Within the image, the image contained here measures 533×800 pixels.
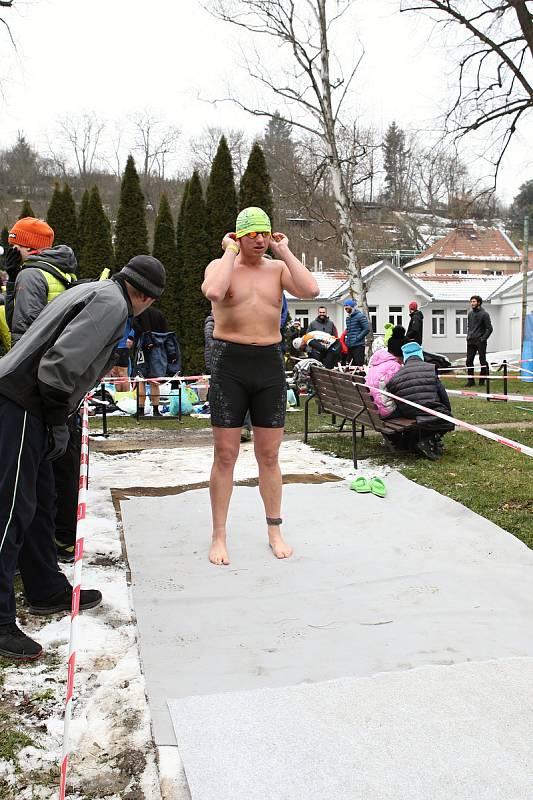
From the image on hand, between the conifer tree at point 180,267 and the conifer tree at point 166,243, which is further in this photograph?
the conifer tree at point 166,243

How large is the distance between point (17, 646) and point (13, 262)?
2.39 m

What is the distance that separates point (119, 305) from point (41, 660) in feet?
4.75

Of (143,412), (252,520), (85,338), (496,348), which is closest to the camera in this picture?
(85,338)

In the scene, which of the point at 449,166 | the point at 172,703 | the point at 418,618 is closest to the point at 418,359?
the point at 418,618

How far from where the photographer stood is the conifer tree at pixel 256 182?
19.4m

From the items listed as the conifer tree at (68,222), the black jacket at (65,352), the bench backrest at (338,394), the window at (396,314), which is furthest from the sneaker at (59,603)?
the window at (396,314)

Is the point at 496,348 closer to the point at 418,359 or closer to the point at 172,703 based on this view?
the point at 418,359

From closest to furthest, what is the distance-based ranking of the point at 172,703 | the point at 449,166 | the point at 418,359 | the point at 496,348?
1. the point at 172,703
2. the point at 418,359
3. the point at 449,166
4. the point at 496,348

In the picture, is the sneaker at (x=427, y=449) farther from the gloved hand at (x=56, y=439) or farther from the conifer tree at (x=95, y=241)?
the conifer tree at (x=95, y=241)

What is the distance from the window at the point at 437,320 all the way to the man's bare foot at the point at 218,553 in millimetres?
35405

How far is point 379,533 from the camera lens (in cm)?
437

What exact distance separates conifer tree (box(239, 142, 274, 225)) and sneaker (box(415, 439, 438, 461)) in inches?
543

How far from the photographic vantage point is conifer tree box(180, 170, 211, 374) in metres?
20.0

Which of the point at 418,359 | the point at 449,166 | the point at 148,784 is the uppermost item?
the point at 449,166
